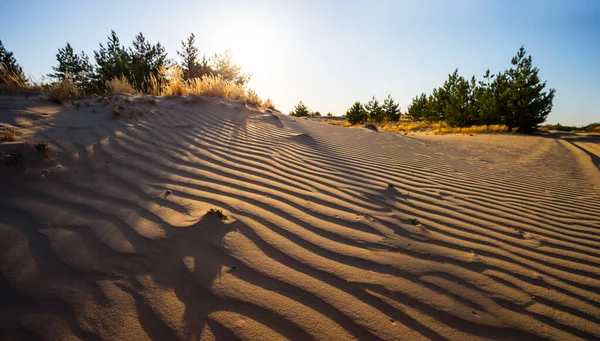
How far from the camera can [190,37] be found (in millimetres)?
13266

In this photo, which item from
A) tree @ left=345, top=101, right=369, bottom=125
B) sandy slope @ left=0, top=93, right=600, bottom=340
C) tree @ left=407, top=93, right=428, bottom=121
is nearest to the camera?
sandy slope @ left=0, top=93, right=600, bottom=340

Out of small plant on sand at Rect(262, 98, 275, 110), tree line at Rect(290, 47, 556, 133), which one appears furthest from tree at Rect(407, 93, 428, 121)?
small plant on sand at Rect(262, 98, 275, 110)

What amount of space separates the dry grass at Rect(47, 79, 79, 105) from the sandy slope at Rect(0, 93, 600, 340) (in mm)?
1122

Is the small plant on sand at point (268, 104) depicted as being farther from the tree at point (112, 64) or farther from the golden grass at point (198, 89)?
the tree at point (112, 64)

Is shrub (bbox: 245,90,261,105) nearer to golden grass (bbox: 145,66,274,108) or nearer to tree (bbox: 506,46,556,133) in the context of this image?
golden grass (bbox: 145,66,274,108)

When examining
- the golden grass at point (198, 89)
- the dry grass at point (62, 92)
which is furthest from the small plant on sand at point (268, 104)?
the dry grass at point (62, 92)

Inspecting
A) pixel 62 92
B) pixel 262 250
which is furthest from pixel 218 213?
pixel 62 92

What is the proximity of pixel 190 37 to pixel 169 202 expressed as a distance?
14.2 meters

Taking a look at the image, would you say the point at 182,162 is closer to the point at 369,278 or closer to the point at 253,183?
the point at 253,183

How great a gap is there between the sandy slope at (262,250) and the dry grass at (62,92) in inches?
44.2

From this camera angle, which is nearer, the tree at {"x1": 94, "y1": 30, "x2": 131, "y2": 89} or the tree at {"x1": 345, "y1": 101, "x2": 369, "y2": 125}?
the tree at {"x1": 94, "y1": 30, "x2": 131, "y2": 89}

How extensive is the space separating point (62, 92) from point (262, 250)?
547 centimetres

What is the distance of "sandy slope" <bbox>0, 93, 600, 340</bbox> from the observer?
3.92 ft

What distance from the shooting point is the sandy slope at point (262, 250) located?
119 centimetres
